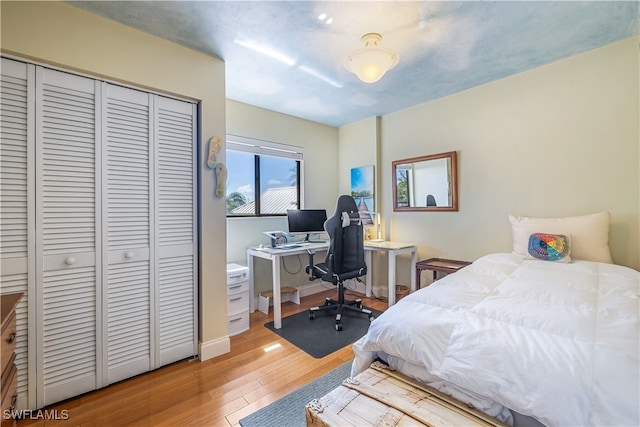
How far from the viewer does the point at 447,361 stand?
1.08 metres

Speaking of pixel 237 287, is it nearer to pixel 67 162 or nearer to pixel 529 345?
pixel 67 162

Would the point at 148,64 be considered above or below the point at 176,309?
above

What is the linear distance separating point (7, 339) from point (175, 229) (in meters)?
1.07

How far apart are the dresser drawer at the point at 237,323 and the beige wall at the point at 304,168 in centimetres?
66

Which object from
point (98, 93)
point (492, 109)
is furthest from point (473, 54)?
point (98, 93)

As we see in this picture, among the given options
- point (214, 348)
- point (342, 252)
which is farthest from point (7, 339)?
point (342, 252)

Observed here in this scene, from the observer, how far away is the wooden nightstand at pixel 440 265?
277cm

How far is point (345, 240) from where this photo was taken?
9.35ft

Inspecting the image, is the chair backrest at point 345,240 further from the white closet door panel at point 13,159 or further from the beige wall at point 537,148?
the white closet door panel at point 13,159

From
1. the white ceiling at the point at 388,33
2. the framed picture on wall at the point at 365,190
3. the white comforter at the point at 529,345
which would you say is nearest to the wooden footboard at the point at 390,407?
the white comforter at the point at 529,345

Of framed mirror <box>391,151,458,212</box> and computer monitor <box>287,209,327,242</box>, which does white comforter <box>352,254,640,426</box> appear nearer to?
framed mirror <box>391,151,458,212</box>

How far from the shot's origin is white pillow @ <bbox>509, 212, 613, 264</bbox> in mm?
2076

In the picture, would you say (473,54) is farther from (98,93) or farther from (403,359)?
(98,93)

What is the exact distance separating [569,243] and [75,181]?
137 inches
